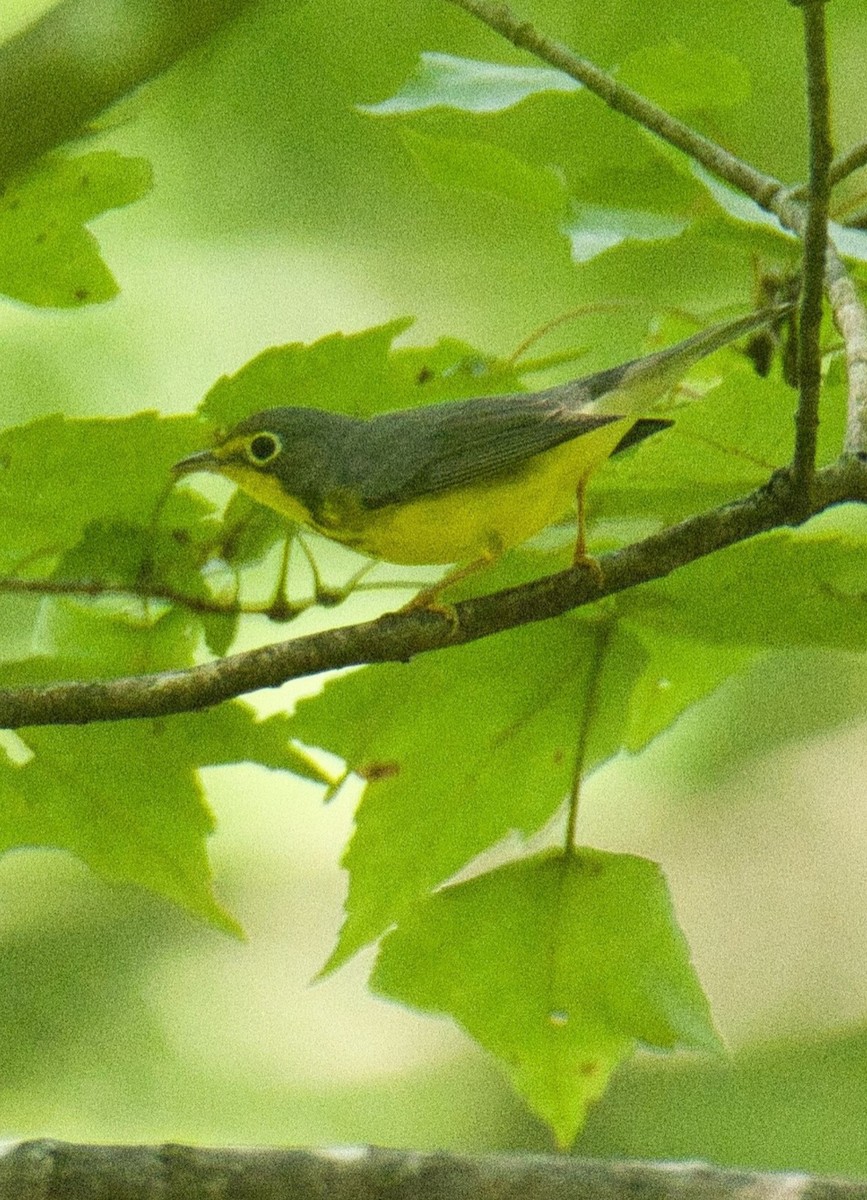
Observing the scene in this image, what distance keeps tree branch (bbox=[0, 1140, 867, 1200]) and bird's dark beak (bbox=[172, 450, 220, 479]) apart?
0.76 meters

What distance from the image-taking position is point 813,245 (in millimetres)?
1237

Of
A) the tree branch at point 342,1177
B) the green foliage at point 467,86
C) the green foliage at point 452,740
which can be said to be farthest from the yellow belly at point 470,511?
the tree branch at point 342,1177

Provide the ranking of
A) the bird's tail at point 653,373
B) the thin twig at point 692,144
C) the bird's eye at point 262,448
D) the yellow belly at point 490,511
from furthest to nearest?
the bird's eye at point 262,448 < the yellow belly at point 490,511 < the bird's tail at point 653,373 < the thin twig at point 692,144

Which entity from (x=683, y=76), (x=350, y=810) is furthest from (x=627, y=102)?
(x=350, y=810)

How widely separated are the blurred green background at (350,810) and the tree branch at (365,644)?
7.20 feet

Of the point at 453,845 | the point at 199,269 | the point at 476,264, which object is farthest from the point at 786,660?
the point at 453,845

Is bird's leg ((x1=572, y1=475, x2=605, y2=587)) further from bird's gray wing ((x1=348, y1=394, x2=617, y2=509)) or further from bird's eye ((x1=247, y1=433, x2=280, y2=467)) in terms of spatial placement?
bird's eye ((x1=247, y1=433, x2=280, y2=467))

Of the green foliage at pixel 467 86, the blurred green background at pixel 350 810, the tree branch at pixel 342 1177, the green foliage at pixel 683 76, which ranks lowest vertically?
the blurred green background at pixel 350 810

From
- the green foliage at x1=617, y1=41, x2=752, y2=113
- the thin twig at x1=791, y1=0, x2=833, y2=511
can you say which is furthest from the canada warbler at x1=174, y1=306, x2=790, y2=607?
the thin twig at x1=791, y1=0, x2=833, y2=511

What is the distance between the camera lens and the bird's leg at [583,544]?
1503mm

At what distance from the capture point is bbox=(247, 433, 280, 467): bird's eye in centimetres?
213

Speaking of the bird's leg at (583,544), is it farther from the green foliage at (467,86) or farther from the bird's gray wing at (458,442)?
the green foliage at (467,86)

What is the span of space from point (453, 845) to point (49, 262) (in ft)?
2.61

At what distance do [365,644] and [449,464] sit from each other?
636 millimetres
